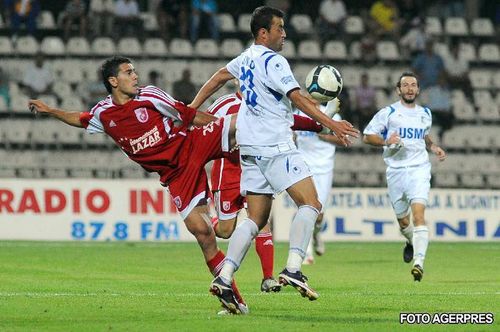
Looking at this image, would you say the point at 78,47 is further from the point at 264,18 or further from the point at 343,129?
the point at 343,129

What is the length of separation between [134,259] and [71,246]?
9.73 feet

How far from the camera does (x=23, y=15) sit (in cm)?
2528

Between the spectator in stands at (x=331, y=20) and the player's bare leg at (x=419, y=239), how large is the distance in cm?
1309

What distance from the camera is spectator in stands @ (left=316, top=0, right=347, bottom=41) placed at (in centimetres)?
2681

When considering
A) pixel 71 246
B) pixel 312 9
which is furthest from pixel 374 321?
pixel 312 9

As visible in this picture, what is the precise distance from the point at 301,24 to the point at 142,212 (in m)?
7.97

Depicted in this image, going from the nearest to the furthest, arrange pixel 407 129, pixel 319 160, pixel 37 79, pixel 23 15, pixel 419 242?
pixel 419 242
pixel 407 129
pixel 319 160
pixel 37 79
pixel 23 15

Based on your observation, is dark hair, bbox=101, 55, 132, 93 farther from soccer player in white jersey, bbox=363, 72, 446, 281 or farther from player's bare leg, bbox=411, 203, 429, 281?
soccer player in white jersey, bbox=363, 72, 446, 281

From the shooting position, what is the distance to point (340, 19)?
2695 cm

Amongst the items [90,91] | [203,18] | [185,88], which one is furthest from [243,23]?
[90,91]

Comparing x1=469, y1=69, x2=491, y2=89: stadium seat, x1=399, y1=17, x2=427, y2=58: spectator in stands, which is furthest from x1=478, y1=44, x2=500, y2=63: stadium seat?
x1=399, y1=17, x2=427, y2=58: spectator in stands

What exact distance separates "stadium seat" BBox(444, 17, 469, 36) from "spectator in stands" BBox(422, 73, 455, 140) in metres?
2.94

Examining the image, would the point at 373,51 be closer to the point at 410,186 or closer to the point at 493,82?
the point at 493,82

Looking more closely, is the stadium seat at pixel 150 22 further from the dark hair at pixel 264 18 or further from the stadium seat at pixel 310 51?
the dark hair at pixel 264 18
